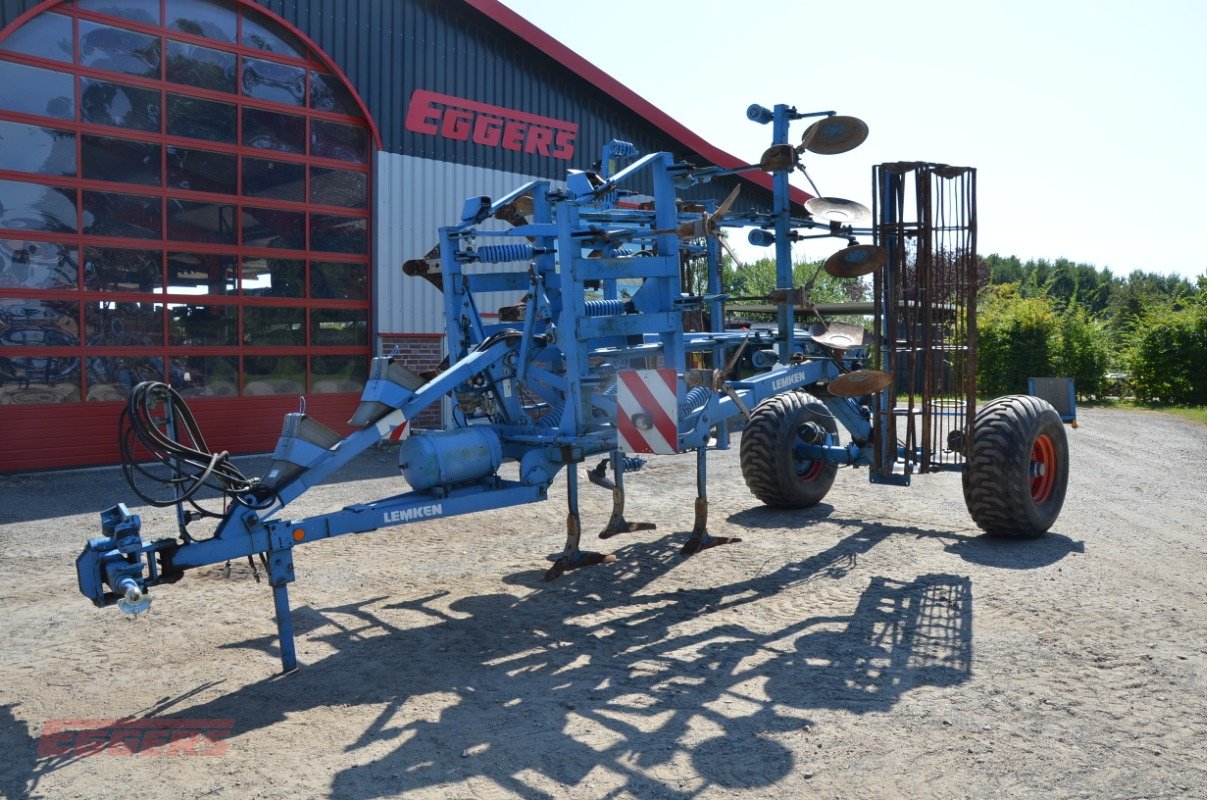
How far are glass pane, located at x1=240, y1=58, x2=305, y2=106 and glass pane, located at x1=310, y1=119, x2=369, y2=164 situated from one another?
40 cm

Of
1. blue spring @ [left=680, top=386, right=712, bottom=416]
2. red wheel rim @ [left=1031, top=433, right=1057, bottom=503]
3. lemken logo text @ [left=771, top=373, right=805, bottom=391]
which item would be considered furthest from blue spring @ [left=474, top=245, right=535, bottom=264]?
red wheel rim @ [left=1031, top=433, right=1057, bottom=503]

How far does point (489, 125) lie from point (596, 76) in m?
1.98

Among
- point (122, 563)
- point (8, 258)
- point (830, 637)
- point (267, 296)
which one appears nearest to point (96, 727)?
point (122, 563)

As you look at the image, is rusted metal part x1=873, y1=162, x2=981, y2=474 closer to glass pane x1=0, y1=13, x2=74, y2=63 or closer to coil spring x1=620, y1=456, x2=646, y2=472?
coil spring x1=620, y1=456, x2=646, y2=472

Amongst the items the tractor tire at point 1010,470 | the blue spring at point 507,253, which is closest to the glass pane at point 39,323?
the blue spring at point 507,253

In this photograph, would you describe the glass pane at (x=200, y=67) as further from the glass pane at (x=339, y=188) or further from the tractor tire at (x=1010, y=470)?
the tractor tire at (x=1010, y=470)

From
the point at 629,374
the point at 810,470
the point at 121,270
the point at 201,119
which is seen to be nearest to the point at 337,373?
the point at 121,270

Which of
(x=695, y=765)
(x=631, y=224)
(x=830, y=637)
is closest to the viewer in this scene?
(x=695, y=765)

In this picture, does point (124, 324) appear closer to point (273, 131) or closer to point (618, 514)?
point (273, 131)

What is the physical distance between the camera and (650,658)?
5312 millimetres

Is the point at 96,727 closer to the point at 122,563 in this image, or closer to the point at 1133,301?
the point at 122,563

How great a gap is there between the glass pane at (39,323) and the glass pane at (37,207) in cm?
81

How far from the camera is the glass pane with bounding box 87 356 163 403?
1140 centimetres

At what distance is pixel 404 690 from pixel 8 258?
8.51 metres
